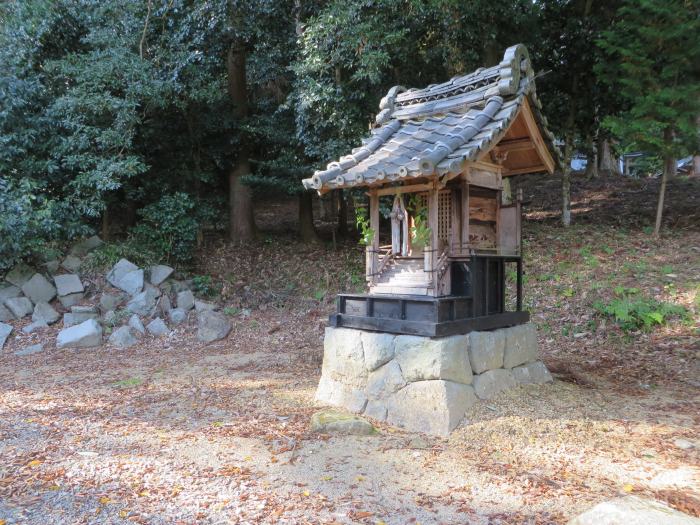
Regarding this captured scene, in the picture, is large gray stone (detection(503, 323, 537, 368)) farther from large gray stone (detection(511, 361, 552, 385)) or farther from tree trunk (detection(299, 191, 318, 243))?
tree trunk (detection(299, 191, 318, 243))

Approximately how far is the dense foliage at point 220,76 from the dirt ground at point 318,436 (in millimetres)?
3046

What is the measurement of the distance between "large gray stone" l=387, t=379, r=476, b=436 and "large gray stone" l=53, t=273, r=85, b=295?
25.2 ft

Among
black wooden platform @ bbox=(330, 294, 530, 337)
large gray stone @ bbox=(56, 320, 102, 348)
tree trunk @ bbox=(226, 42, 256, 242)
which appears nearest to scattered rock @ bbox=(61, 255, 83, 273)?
large gray stone @ bbox=(56, 320, 102, 348)

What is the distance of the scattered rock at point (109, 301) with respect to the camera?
9.77 m

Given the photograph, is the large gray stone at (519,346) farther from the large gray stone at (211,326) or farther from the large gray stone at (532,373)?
the large gray stone at (211,326)

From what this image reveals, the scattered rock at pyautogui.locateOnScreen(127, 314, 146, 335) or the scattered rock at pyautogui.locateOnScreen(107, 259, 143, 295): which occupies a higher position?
the scattered rock at pyautogui.locateOnScreen(107, 259, 143, 295)

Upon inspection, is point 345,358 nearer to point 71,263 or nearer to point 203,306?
point 203,306

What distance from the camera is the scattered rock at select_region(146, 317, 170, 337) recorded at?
30.8ft

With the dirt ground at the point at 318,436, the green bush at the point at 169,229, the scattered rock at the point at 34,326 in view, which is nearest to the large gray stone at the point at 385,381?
the dirt ground at the point at 318,436

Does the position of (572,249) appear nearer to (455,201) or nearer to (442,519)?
(455,201)

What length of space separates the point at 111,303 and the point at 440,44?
8.40 metres

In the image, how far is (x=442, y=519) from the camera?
322 centimetres

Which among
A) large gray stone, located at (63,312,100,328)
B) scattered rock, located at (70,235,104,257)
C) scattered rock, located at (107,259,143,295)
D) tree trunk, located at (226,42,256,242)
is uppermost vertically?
tree trunk, located at (226,42,256,242)

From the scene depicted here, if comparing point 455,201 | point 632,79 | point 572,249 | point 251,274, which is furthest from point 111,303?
point 632,79
